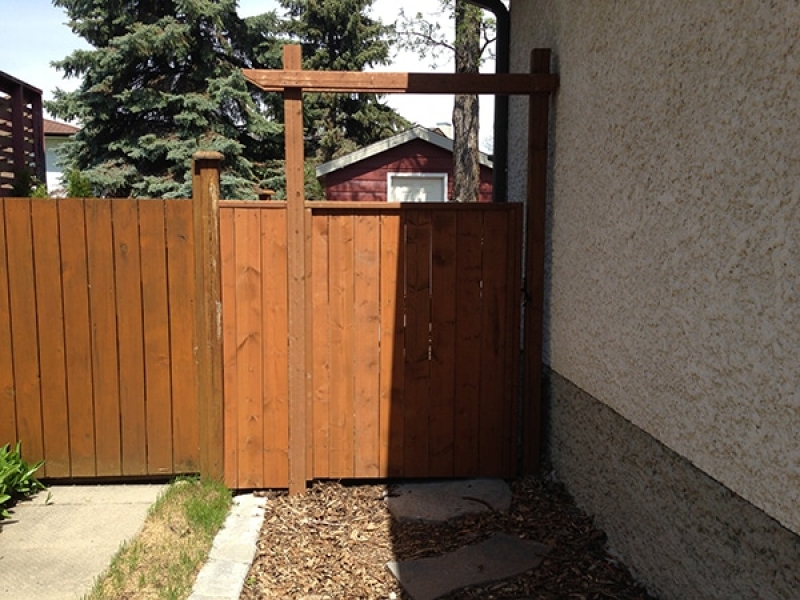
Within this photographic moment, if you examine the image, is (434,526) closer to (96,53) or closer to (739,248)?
(739,248)

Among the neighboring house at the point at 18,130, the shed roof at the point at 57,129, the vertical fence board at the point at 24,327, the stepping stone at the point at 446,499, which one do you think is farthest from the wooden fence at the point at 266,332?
the shed roof at the point at 57,129

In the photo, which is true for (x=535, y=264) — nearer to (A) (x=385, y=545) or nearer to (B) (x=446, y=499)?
(B) (x=446, y=499)

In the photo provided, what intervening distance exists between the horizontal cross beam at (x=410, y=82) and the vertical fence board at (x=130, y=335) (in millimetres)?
1224

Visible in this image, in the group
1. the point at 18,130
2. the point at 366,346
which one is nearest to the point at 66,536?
the point at 366,346

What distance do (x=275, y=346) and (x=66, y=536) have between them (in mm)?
1564

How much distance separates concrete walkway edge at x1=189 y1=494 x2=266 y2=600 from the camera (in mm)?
3253

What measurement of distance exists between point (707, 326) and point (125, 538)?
10.2 ft

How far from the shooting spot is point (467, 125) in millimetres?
10719

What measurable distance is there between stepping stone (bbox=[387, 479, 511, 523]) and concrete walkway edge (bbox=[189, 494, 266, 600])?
0.85m

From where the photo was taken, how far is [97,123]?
55.9 feet

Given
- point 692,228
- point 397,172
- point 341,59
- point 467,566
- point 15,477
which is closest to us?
point 692,228

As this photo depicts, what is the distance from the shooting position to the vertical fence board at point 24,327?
432 centimetres

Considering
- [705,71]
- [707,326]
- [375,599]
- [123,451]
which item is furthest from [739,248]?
[123,451]

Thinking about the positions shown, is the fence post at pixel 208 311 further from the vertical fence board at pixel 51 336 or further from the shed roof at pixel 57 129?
the shed roof at pixel 57 129
